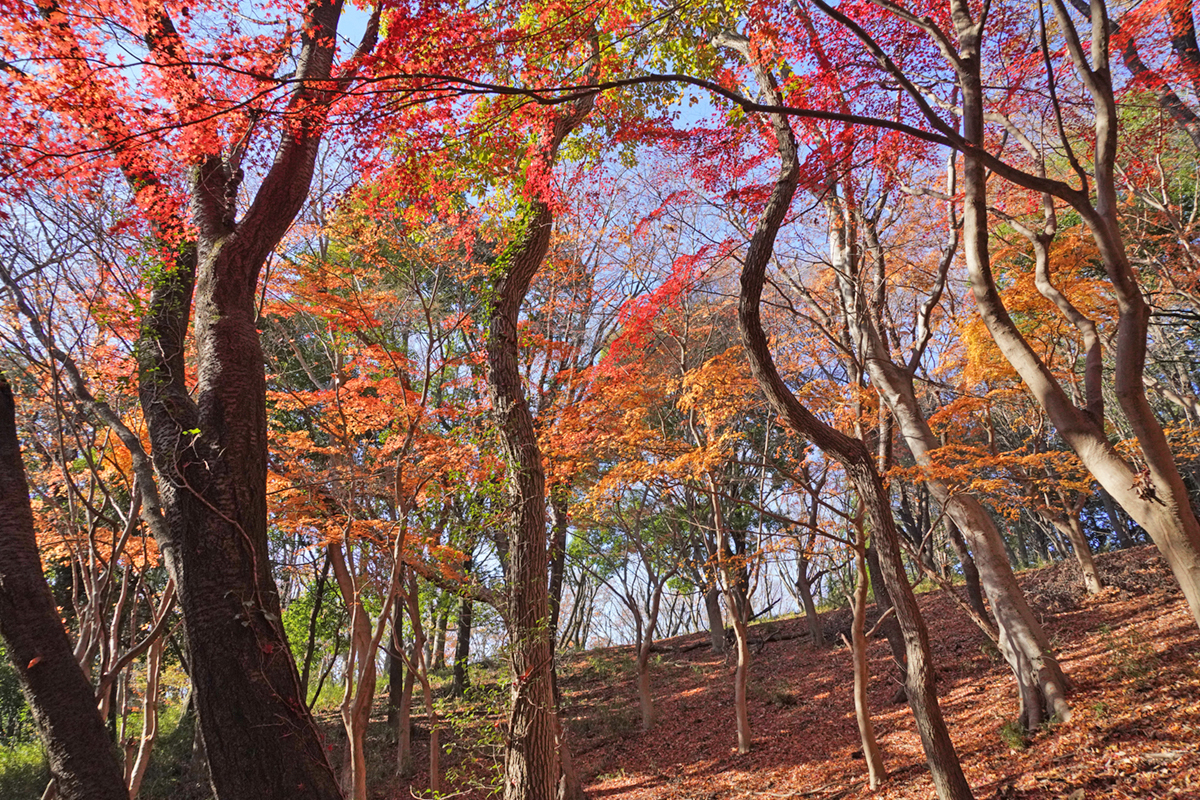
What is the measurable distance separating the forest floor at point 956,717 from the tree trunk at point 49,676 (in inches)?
236

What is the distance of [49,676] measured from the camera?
277 centimetres

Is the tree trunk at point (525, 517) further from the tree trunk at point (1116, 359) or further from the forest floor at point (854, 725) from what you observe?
the tree trunk at point (1116, 359)

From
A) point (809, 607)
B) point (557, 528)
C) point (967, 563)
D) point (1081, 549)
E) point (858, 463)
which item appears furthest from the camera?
point (809, 607)

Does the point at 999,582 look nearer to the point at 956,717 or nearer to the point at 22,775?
the point at 956,717

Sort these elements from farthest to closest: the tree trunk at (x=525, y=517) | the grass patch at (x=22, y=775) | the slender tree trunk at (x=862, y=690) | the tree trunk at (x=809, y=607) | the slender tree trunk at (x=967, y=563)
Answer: the tree trunk at (x=809, y=607) < the grass patch at (x=22, y=775) < the slender tree trunk at (x=967, y=563) < the slender tree trunk at (x=862, y=690) < the tree trunk at (x=525, y=517)

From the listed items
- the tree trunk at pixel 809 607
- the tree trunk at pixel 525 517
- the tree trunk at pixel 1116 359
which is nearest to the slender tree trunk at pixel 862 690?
the tree trunk at pixel 1116 359

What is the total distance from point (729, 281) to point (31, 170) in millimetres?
10019

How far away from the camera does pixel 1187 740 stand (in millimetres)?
4285

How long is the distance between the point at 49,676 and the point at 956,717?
26.8 ft

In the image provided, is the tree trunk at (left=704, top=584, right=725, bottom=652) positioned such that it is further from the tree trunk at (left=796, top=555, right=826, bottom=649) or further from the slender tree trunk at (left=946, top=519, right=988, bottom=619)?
the slender tree trunk at (left=946, top=519, right=988, bottom=619)

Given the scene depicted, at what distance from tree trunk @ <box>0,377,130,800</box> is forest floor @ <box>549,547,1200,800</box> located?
600 centimetres

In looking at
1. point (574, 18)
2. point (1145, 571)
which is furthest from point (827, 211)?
point (1145, 571)

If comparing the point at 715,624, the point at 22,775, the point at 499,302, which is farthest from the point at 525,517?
the point at 715,624

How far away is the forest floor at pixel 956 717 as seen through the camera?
4645 millimetres
